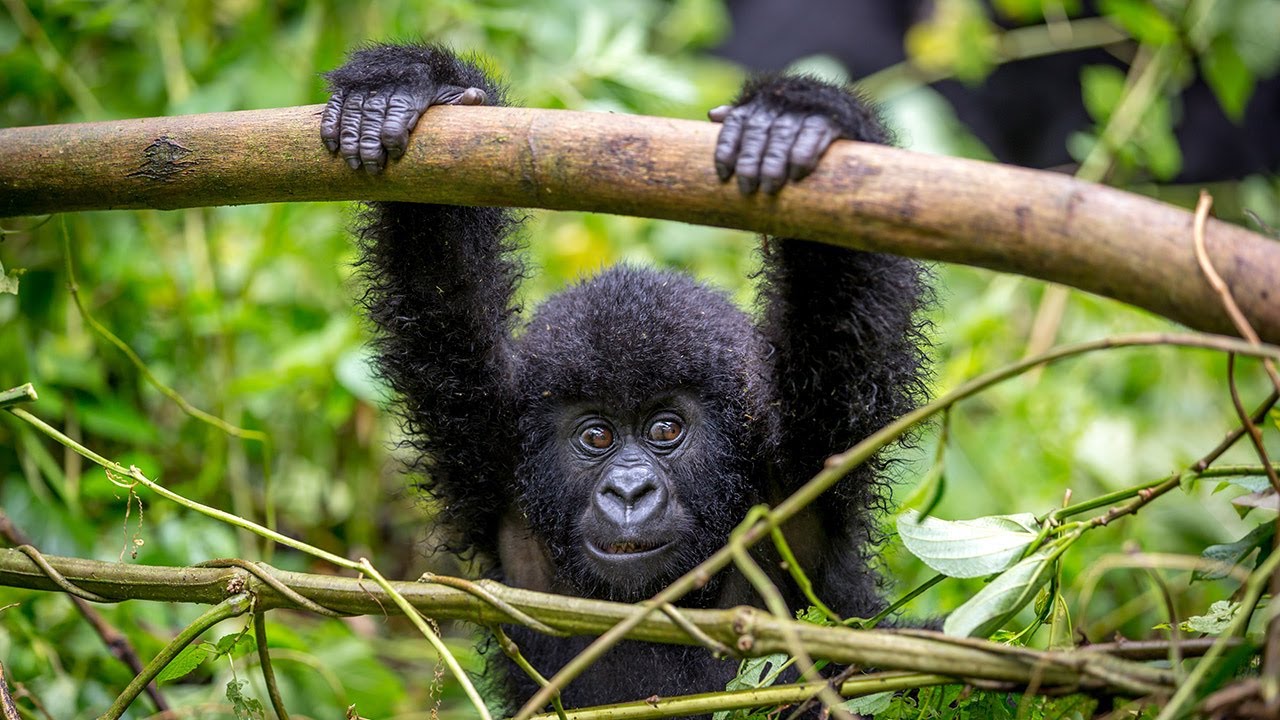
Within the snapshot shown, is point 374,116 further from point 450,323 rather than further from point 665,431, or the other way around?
point 665,431

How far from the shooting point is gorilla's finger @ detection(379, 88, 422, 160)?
8.19 feet

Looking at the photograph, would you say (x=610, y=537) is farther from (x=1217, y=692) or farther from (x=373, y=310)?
(x=1217, y=692)

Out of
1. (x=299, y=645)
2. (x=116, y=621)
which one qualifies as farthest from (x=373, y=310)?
(x=116, y=621)

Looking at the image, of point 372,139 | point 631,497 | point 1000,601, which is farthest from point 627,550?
point 372,139

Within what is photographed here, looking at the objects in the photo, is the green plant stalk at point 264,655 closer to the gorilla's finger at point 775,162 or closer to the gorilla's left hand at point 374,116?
the gorilla's left hand at point 374,116

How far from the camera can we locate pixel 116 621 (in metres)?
3.86

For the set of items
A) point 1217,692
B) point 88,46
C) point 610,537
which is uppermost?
point 88,46

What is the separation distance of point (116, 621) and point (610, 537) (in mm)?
1829

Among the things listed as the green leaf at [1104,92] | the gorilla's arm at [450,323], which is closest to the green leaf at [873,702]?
the gorilla's arm at [450,323]

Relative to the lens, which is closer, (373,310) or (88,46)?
(373,310)

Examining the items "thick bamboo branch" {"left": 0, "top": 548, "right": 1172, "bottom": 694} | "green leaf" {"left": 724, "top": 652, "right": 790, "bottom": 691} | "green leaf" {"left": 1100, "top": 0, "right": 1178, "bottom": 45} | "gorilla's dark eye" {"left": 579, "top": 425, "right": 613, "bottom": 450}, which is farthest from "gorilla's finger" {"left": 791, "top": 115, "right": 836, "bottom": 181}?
"green leaf" {"left": 1100, "top": 0, "right": 1178, "bottom": 45}

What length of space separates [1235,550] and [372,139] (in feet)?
6.70

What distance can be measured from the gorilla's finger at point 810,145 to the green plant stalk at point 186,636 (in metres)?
1.48

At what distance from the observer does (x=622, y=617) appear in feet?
7.22
